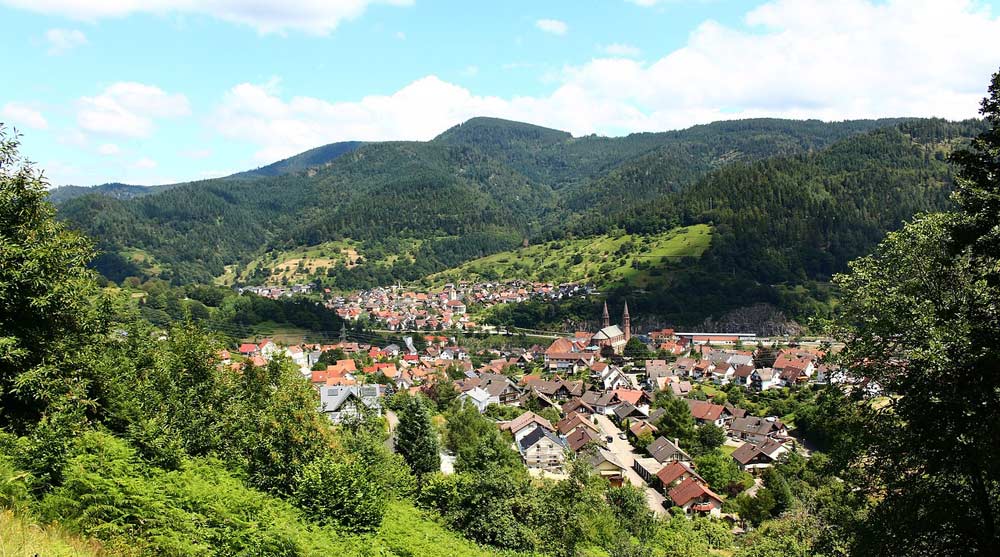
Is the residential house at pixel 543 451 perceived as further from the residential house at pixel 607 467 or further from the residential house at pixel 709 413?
the residential house at pixel 709 413

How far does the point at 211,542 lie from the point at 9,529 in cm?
245

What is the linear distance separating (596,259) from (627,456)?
98511 mm

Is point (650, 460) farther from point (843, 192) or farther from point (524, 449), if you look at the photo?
point (843, 192)

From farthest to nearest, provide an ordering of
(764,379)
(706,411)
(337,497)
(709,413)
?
(764,379) → (706,411) → (709,413) → (337,497)

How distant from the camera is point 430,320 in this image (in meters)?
112

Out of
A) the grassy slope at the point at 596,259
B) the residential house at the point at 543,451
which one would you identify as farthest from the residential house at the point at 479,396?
the grassy slope at the point at 596,259

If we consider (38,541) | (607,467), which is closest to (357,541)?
(38,541)

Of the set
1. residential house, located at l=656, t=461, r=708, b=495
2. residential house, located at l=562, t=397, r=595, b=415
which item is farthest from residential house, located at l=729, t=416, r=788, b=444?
residential house, located at l=656, t=461, r=708, b=495

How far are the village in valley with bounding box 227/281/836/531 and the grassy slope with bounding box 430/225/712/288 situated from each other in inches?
904

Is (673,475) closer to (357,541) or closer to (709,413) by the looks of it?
(709,413)

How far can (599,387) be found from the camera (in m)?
65.4

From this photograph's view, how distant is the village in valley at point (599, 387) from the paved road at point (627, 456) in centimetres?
12

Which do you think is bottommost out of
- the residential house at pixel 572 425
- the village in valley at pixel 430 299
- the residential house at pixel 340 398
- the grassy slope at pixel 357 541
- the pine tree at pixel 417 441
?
the residential house at pixel 572 425

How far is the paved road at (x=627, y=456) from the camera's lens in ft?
111
